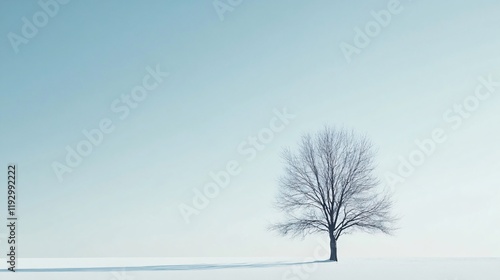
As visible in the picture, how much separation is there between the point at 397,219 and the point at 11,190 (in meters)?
24.9

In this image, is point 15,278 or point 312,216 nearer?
point 15,278

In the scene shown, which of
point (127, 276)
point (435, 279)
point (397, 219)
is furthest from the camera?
point (397, 219)

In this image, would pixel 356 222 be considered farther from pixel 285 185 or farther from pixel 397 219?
pixel 285 185

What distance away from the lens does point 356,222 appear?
35312mm

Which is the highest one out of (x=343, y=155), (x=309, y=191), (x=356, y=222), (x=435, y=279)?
(x=343, y=155)

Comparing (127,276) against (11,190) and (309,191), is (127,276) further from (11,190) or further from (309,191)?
(309,191)

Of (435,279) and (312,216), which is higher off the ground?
(312,216)

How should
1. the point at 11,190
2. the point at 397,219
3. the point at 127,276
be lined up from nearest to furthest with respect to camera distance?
the point at 127,276
the point at 11,190
the point at 397,219

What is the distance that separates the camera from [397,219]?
35000 mm

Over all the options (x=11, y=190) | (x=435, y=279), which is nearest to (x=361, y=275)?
(x=435, y=279)

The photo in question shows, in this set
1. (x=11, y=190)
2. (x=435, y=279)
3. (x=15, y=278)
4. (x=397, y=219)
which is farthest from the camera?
(x=397, y=219)

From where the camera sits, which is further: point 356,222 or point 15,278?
point 356,222

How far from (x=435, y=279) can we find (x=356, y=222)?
18873 millimetres

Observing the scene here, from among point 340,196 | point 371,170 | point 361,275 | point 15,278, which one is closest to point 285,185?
point 340,196
